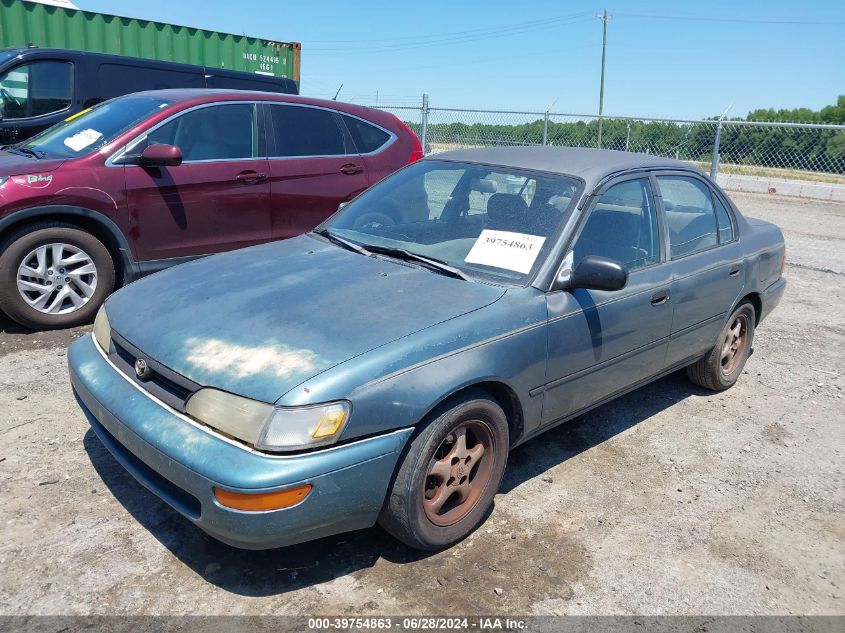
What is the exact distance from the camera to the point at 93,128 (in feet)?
17.8

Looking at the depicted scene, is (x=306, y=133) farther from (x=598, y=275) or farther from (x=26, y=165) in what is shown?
(x=598, y=275)

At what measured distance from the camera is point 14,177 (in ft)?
15.8

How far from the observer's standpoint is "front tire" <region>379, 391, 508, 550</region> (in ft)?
8.68

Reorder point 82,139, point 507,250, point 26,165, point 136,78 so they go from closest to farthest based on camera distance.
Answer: point 507,250 < point 26,165 < point 82,139 < point 136,78

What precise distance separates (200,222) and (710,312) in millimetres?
3743

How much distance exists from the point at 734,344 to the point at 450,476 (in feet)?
9.30

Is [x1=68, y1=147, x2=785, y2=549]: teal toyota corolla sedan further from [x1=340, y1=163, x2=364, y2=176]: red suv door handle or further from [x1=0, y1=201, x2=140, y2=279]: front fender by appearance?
[x1=340, y1=163, x2=364, y2=176]: red suv door handle

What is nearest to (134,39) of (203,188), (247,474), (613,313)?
(203,188)

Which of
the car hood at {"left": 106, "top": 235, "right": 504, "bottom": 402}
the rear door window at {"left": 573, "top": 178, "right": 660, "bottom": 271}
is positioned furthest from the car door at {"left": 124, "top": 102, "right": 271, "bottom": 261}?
the rear door window at {"left": 573, "top": 178, "right": 660, "bottom": 271}

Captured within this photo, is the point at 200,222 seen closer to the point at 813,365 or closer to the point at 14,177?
the point at 14,177

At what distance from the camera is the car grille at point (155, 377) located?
2.59m

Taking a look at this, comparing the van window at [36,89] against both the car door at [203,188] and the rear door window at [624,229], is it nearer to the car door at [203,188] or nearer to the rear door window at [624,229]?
the car door at [203,188]

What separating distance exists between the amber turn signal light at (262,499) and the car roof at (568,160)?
82.7 inches

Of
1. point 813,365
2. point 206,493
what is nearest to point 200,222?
point 206,493
